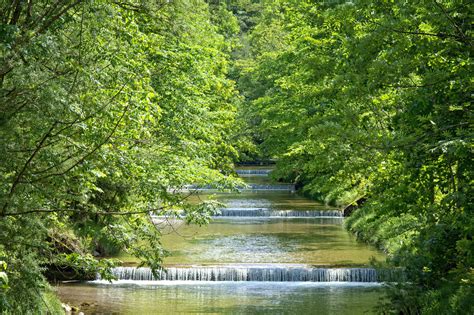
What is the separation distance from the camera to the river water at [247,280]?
599 inches

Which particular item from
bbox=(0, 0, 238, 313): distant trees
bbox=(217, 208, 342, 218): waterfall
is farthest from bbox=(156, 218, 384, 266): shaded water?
bbox=(0, 0, 238, 313): distant trees

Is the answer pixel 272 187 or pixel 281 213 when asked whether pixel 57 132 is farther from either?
pixel 272 187

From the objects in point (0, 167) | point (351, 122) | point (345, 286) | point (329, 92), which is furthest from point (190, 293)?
point (0, 167)

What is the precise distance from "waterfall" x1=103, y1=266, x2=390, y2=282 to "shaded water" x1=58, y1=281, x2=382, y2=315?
0.29 metres

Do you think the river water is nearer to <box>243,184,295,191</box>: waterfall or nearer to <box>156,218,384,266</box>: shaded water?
<box>156,218,384,266</box>: shaded water

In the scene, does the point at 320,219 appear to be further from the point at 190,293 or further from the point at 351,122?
the point at 351,122

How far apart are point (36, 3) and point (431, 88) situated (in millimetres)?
4768

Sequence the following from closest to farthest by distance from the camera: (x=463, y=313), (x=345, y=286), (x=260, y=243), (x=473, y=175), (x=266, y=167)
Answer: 1. (x=473, y=175)
2. (x=463, y=313)
3. (x=345, y=286)
4. (x=260, y=243)
5. (x=266, y=167)

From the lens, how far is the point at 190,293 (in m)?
16.8

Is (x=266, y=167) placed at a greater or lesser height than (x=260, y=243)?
greater

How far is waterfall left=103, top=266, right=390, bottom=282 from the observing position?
1806 cm

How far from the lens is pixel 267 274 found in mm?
18219

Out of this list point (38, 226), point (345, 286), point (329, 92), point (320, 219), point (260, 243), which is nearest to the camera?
point (38, 226)

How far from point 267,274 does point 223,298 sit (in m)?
2.32
